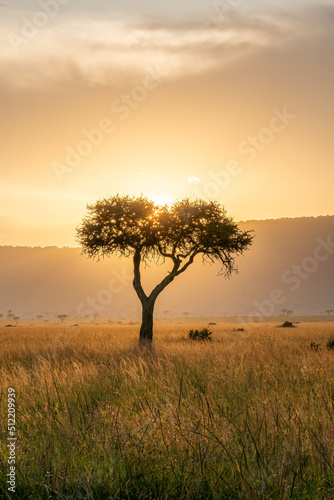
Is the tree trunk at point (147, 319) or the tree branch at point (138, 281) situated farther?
the tree branch at point (138, 281)

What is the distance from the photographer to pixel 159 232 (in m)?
26.3

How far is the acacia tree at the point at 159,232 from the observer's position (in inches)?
1017

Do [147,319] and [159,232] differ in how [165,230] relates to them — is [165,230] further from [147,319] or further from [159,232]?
[147,319]

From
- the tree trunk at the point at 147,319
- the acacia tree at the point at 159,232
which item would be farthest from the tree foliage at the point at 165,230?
the tree trunk at the point at 147,319

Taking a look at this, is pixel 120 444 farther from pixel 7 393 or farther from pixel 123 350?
pixel 123 350

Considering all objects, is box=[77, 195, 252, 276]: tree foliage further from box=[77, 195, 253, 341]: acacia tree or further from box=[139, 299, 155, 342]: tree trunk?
box=[139, 299, 155, 342]: tree trunk

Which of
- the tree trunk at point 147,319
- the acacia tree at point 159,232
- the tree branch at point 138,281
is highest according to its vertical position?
the acacia tree at point 159,232

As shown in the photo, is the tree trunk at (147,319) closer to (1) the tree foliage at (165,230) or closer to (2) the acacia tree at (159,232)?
(2) the acacia tree at (159,232)

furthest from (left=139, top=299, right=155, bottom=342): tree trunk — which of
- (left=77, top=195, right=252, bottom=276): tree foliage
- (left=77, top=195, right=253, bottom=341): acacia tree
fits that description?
(left=77, top=195, right=252, bottom=276): tree foliage

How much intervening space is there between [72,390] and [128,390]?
3.49ft

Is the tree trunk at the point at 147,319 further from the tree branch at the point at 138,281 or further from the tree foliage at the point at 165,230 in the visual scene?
the tree foliage at the point at 165,230

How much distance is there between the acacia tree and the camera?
25.8 meters

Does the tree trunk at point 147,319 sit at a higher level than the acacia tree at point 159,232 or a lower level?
lower

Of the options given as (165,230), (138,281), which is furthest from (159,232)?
(138,281)
